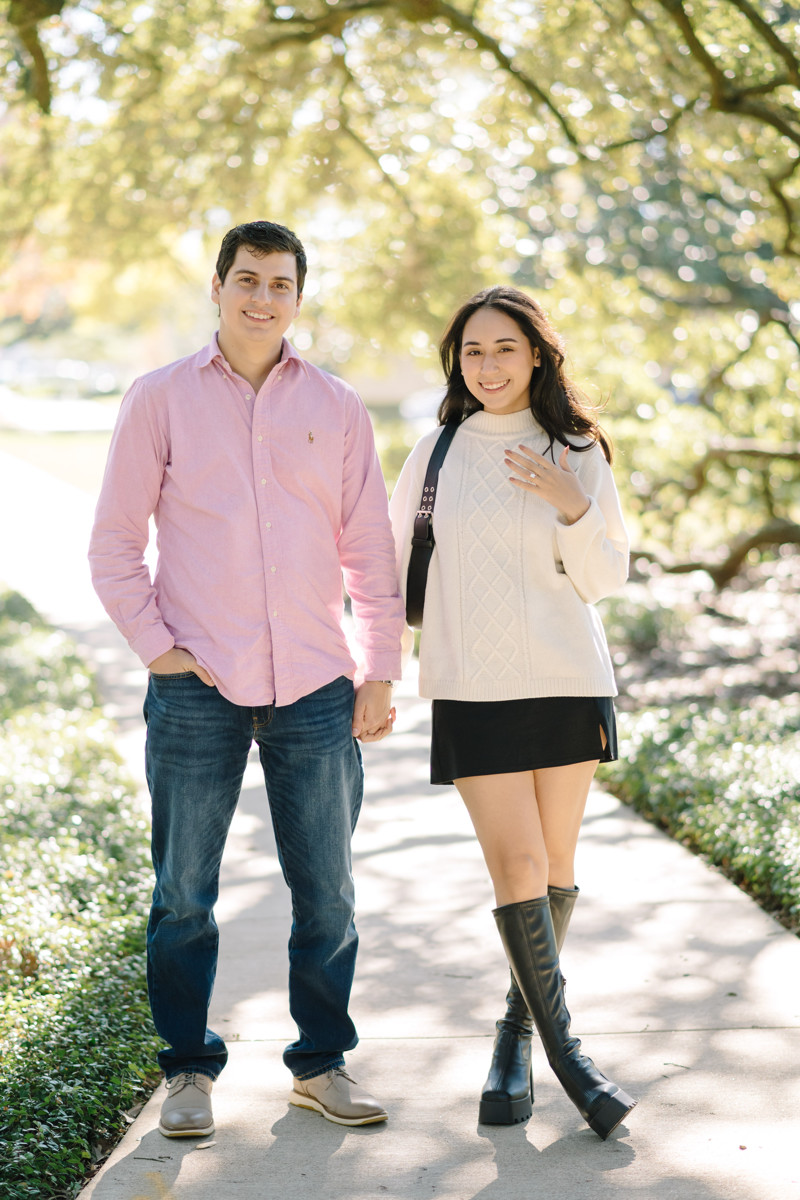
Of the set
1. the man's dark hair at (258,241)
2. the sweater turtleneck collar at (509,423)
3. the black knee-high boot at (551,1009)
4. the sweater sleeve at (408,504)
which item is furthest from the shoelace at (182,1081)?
the man's dark hair at (258,241)

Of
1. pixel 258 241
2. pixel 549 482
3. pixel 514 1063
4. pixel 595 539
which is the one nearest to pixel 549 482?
pixel 549 482

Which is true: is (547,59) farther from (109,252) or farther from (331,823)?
(331,823)

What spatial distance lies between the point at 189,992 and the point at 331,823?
20.6 inches

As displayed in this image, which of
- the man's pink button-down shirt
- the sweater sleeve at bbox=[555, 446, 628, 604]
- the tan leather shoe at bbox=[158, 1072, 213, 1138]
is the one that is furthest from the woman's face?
the tan leather shoe at bbox=[158, 1072, 213, 1138]

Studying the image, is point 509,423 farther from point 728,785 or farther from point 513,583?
point 728,785

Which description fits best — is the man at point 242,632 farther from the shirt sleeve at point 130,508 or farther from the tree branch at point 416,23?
the tree branch at point 416,23

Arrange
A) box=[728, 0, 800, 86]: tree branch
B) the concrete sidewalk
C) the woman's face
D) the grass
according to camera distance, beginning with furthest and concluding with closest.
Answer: the grass
box=[728, 0, 800, 86]: tree branch
the woman's face
the concrete sidewalk

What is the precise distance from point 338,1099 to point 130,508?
1.50 m

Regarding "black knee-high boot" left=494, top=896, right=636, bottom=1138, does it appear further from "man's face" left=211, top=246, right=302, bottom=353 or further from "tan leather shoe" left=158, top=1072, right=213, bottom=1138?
"man's face" left=211, top=246, right=302, bottom=353

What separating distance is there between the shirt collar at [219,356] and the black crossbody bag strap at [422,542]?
41 cm

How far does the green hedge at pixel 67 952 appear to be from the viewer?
294cm

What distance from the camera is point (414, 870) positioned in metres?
5.05

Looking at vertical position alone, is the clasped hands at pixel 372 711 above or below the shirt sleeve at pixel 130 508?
below

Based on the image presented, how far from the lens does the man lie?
2941 millimetres
